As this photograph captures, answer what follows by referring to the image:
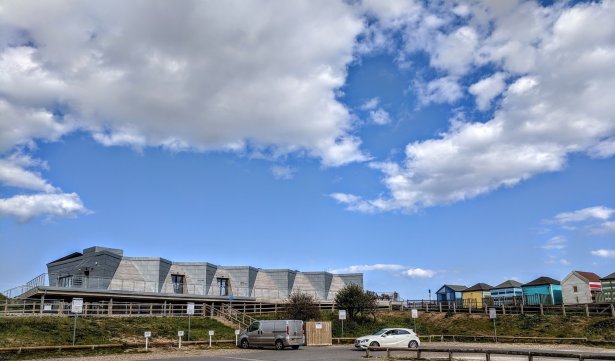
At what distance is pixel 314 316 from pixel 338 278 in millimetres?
26323

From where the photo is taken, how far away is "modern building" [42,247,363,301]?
5025 cm

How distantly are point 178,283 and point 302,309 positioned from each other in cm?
1906

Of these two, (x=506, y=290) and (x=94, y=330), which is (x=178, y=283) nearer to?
(x=94, y=330)

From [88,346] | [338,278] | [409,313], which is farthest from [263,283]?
[88,346]

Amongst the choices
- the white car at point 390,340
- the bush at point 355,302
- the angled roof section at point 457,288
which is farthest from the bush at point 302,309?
the angled roof section at point 457,288

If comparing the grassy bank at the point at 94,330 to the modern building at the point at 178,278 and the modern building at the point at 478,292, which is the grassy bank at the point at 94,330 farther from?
the modern building at the point at 478,292

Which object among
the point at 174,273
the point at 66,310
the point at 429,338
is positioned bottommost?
the point at 429,338

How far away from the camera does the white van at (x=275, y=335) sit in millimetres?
31859

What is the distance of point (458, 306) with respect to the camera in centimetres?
5278

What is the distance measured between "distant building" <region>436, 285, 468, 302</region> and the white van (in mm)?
47686

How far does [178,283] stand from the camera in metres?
58.0

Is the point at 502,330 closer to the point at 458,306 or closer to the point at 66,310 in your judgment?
the point at 458,306

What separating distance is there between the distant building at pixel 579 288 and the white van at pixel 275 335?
130 ft

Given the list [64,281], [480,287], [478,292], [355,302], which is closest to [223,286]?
[64,281]
